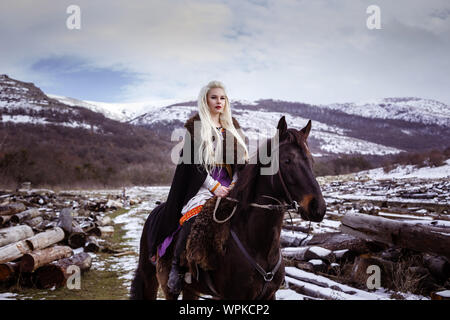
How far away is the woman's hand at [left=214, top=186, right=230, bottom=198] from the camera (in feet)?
9.70

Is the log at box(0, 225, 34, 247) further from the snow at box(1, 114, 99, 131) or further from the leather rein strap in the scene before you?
the snow at box(1, 114, 99, 131)

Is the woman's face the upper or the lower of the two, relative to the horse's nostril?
upper

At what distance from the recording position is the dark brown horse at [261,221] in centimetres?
253

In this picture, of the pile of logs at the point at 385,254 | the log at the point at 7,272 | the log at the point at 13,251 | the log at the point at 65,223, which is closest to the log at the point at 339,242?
the pile of logs at the point at 385,254

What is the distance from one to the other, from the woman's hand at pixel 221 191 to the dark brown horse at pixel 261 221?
0.11 meters

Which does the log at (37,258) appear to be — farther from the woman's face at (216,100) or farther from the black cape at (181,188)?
the woman's face at (216,100)

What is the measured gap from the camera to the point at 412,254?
5.97m

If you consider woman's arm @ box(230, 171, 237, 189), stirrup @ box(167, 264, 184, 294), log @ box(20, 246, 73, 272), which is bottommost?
log @ box(20, 246, 73, 272)

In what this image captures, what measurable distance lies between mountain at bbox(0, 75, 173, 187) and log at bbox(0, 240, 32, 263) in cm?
3436

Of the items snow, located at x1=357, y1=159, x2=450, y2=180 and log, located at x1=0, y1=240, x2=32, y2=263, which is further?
snow, located at x1=357, y1=159, x2=450, y2=180

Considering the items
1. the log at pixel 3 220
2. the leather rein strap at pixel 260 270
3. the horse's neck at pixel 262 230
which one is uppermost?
the horse's neck at pixel 262 230

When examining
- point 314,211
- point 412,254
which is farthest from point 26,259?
point 412,254

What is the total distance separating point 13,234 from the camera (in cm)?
786

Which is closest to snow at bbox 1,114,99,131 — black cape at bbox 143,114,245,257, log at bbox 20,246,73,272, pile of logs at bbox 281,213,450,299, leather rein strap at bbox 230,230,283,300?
log at bbox 20,246,73,272
